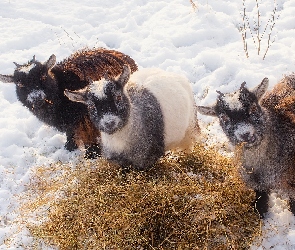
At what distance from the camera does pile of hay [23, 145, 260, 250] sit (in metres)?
4.15

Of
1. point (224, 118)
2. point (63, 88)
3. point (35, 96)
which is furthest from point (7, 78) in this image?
point (224, 118)

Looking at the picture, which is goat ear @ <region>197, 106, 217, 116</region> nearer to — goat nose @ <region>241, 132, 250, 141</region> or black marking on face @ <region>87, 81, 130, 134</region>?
goat nose @ <region>241, 132, 250, 141</region>

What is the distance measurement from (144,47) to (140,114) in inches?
118

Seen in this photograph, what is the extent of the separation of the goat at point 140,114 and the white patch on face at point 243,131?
1.35 m

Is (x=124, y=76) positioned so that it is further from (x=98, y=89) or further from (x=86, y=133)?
(x=86, y=133)

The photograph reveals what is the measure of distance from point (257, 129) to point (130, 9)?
5.79 meters

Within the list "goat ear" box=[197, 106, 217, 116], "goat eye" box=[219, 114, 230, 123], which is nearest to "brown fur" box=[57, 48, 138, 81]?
"goat ear" box=[197, 106, 217, 116]

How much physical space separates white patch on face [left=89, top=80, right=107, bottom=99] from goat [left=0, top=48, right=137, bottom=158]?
1085 millimetres

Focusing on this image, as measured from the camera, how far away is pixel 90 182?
4879mm

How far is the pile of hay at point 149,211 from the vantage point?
4.15m

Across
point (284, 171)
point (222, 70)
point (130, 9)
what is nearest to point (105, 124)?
point (284, 171)

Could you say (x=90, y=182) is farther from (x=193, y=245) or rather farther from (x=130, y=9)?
(x=130, y=9)

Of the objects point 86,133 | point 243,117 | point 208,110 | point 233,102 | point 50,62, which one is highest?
point 233,102

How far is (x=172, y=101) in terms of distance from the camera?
5277mm
